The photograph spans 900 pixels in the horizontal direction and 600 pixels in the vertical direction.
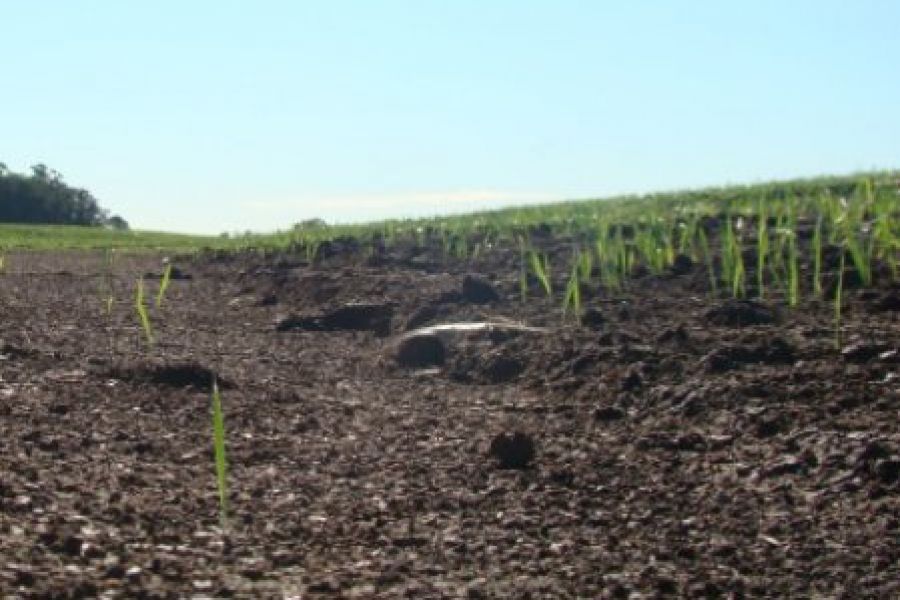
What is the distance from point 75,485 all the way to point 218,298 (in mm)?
7242

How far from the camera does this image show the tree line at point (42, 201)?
166 feet

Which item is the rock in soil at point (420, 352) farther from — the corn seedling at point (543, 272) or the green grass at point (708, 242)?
the corn seedling at point (543, 272)

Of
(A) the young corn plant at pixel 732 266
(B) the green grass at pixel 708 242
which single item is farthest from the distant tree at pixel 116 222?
(A) the young corn plant at pixel 732 266

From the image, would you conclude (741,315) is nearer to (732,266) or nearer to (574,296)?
(574,296)

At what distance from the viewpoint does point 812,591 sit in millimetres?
2449

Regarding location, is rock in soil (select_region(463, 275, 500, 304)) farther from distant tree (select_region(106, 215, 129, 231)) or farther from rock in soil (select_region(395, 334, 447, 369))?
distant tree (select_region(106, 215, 129, 231))

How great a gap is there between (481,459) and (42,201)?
51594 mm

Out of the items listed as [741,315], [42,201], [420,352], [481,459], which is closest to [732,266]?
[741,315]

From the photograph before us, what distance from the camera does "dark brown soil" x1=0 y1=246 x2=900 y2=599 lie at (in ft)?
8.40

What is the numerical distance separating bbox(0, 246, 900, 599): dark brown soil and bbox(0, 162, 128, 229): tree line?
46.9 meters

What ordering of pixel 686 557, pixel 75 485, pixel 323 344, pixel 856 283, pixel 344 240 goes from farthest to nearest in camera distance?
pixel 344 240, pixel 323 344, pixel 856 283, pixel 75 485, pixel 686 557

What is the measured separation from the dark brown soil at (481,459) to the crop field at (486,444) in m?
0.01

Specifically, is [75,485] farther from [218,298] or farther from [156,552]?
[218,298]

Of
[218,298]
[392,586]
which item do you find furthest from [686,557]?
[218,298]
